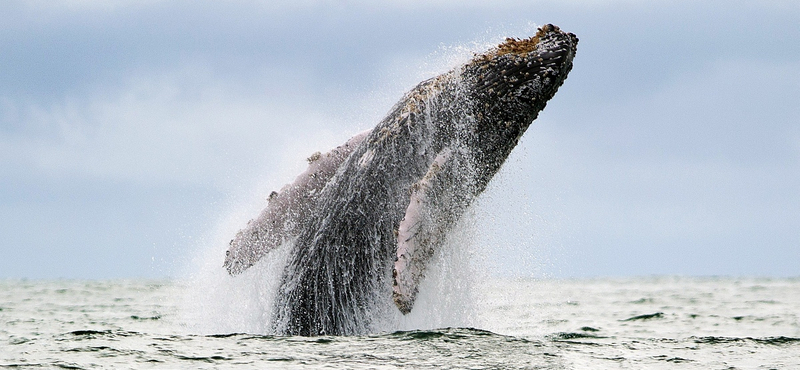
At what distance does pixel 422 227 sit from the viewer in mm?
9375

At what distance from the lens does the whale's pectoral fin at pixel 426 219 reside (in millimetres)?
8891

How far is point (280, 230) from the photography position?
10406mm

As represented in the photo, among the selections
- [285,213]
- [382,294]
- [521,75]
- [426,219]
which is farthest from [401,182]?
[521,75]

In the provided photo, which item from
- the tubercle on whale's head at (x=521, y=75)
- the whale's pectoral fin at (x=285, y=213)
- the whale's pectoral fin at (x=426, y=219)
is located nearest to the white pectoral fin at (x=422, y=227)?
the whale's pectoral fin at (x=426, y=219)

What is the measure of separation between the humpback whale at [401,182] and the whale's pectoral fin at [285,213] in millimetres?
29

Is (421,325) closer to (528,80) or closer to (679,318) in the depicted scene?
(528,80)

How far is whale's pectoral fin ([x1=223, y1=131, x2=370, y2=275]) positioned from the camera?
10.4m

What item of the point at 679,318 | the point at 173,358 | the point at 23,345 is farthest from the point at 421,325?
the point at 679,318

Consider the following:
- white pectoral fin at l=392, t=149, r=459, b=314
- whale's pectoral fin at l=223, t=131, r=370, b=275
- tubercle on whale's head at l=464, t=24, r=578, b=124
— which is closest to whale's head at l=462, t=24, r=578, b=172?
tubercle on whale's head at l=464, t=24, r=578, b=124

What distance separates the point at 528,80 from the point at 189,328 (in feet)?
18.3

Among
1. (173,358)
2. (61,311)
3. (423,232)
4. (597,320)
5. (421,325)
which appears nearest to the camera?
(173,358)

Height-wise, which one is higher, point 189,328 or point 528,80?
point 528,80

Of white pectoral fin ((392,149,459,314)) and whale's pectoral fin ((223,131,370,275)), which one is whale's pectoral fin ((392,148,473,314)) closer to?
→ white pectoral fin ((392,149,459,314))

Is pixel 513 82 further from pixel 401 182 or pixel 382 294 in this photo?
pixel 382 294
